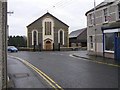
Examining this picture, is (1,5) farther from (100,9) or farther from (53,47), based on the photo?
(53,47)

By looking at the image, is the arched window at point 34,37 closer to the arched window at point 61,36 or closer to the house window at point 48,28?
the house window at point 48,28

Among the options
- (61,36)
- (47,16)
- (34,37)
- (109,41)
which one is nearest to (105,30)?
(109,41)

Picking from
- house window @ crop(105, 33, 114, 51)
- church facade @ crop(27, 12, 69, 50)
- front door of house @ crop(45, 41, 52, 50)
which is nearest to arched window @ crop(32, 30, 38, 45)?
church facade @ crop(27, 12, 69, 50)

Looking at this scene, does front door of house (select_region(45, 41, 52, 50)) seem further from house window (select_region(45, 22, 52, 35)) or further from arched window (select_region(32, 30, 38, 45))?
arched window (select_region(32, 30, 38, 45))

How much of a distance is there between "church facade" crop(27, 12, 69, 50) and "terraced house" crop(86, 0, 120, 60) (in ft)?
121

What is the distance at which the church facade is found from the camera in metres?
74.2

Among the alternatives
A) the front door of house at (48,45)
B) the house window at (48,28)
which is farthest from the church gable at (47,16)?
the front door of house at (48,45)

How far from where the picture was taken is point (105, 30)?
3095 centimetres

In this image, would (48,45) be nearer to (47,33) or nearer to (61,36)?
(47,33)

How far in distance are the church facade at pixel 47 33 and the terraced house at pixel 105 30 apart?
1449 inches

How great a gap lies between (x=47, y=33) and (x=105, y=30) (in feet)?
148

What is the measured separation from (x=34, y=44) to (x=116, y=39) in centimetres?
4682

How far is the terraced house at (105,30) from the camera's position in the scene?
28266mm

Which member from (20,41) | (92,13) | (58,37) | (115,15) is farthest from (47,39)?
(115,15)
